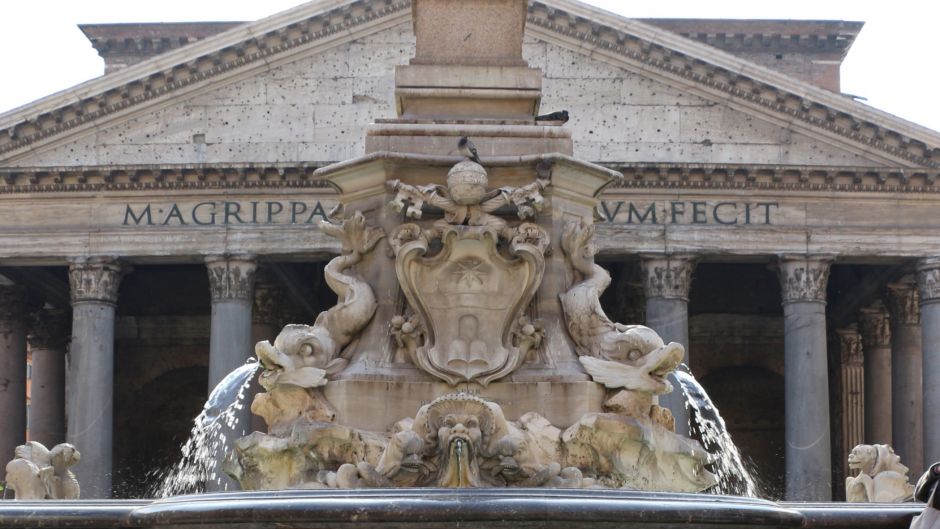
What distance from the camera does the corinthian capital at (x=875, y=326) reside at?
5125 cm

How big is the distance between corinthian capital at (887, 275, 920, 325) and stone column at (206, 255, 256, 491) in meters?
14.9

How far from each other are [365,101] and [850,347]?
16078mm

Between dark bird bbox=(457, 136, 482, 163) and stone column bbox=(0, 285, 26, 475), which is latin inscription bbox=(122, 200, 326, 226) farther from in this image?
dark bird bbox=(457, 136, 482, 163)

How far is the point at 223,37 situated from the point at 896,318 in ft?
54.9

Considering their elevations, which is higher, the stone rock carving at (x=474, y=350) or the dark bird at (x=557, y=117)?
the dark bird at (x=557, y=117)

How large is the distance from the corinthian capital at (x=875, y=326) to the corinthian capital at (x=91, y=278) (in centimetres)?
1893

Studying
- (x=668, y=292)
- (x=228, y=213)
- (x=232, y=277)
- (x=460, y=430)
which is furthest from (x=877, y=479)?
(x=228, y=213)

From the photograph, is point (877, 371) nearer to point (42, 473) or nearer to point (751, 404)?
point (751, 404)

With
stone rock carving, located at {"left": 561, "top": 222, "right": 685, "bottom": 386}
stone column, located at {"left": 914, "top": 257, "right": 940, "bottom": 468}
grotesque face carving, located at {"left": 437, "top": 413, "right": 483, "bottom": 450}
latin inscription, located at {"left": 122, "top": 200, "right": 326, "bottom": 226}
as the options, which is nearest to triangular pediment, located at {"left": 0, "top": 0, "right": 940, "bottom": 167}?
latin inscription, located at {"left": 122, "top": 200, "right": 326, "bottom": 226}

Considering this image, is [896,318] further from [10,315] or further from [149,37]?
[149,37]

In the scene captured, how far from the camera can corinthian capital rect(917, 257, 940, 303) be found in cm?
4450

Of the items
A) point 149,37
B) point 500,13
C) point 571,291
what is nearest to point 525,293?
point 571,291

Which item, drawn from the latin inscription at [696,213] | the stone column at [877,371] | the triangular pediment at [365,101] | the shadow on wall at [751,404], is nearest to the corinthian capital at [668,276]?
the latin inscription at [696,213]

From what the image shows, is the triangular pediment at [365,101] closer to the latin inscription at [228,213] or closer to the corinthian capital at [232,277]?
the latin inscription at [228,213]
